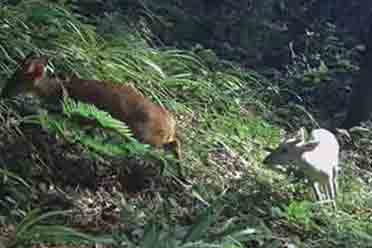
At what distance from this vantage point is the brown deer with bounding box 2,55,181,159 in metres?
5.70

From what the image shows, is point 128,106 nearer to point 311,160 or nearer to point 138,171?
point 138,171

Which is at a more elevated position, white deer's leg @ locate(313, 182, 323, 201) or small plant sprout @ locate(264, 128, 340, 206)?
small plant sprout @ locate(264, 128, 340, 206)

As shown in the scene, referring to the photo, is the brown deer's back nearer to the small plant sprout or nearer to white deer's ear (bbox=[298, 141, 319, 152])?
the small plant sprout

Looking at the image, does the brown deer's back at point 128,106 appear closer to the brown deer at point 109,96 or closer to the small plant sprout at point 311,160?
the brown deer at point 109,96

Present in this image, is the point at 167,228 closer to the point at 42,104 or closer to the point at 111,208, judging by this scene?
the point at 111,208

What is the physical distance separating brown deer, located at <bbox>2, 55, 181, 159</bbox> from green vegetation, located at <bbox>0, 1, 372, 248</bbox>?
11 cm

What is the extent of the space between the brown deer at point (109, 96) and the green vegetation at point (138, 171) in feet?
0.35

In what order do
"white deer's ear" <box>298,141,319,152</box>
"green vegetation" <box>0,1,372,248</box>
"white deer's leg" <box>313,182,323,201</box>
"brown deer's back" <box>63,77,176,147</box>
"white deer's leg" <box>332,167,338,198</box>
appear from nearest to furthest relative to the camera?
"green vegetation" <box>0,1,372,248</box> < "brown deer's back" <box>63,77,176,147</box> < "white deer's ear" <box>298,141,319,152</box> < "white deer's leg" <box>313,182,323,201</box> < "white deer's leg" <box>332,167,338,198</box>

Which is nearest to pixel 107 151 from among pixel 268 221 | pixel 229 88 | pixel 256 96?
pixel 268 221

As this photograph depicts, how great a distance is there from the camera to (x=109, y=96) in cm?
571

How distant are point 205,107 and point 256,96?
1.37m

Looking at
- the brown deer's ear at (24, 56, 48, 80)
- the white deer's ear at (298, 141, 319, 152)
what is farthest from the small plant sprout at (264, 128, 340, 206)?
the brown deer's ear at (24, 56, 48, 80)

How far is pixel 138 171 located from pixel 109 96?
0.50 m

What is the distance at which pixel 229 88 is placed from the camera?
816 centimetres
